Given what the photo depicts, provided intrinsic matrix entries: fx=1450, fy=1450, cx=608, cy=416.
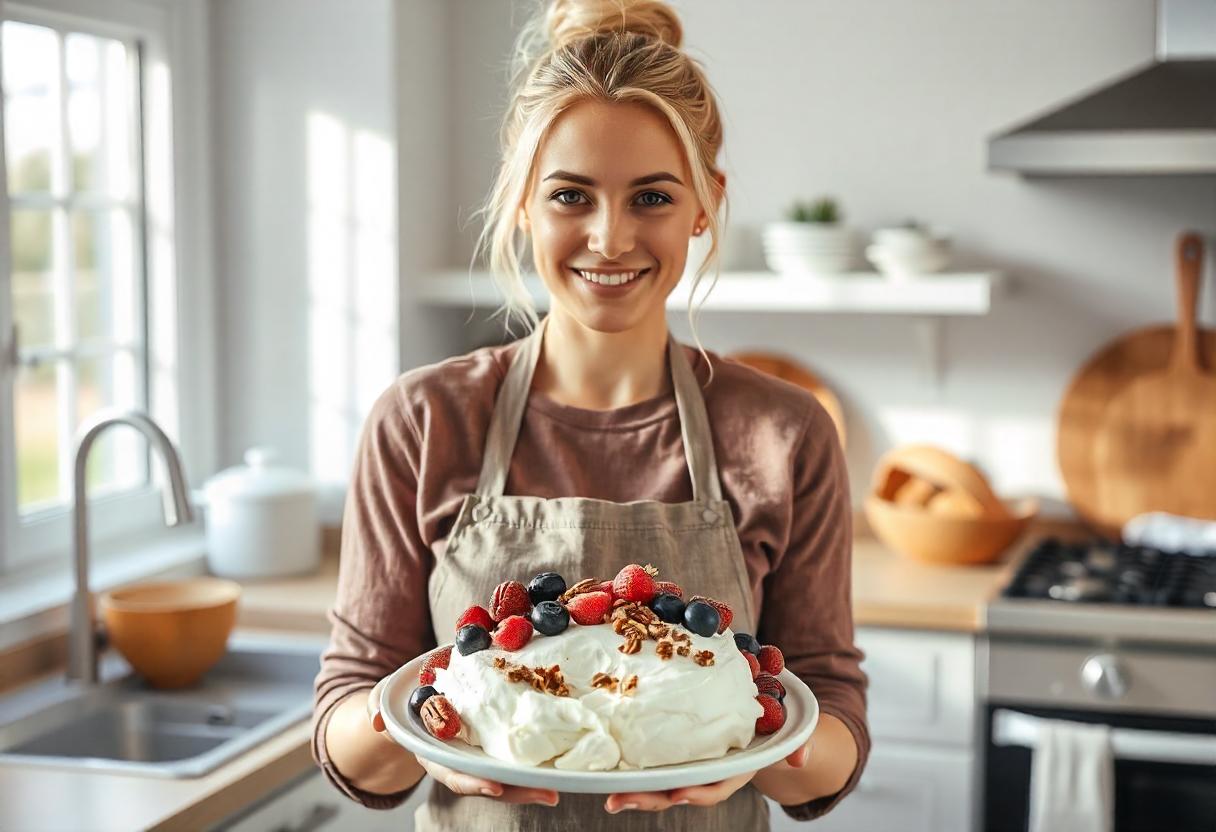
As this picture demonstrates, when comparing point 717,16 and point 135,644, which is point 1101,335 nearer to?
point 717,16

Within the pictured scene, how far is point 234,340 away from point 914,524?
58.1 inches

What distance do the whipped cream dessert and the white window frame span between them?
5.96ft

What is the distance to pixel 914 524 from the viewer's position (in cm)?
285

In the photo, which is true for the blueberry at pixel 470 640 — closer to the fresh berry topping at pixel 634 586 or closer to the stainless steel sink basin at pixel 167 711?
the fresh berry topping at pixel 634 586

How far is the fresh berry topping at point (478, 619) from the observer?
1.26 meters

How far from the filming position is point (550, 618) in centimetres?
124

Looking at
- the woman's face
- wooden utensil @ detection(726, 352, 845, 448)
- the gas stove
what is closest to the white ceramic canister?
wooden utensil @ detection(726, 352, 845, 448)

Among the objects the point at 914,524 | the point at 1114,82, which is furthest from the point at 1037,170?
the point at 914,524

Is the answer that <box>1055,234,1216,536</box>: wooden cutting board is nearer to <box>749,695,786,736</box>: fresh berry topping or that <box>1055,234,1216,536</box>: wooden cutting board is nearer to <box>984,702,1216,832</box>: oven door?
<box>984,702,1216,832</box>: oven door

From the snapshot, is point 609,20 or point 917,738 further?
point 917,738

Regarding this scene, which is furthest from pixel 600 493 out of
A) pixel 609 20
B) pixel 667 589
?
pixel 609 20

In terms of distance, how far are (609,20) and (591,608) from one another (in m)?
0.64

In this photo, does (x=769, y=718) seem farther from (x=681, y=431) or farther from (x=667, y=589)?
(x=681, y=431)

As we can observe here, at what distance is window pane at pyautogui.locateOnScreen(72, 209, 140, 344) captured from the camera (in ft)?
9.39
